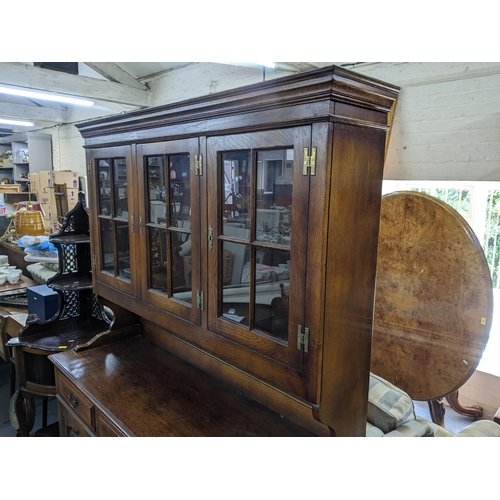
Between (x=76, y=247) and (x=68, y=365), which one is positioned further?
(x=76, y=247)

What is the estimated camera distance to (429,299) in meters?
2.16

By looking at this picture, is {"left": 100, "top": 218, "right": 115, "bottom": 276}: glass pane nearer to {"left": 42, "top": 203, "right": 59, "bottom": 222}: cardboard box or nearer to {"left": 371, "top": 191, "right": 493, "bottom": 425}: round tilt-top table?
{"left": 371, "top": 191, "right": 493, "bottom": 425}: round tilt-top table

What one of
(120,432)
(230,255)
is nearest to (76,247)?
(120,432)

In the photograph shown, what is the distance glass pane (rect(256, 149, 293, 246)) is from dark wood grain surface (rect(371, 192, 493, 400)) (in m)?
1.37

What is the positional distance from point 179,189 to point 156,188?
0.47 feet

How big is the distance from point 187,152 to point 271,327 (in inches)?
24.0

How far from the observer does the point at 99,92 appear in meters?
3.79

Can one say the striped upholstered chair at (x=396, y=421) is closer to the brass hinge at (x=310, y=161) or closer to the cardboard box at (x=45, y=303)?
the brass hinge at (x=310, y=161)

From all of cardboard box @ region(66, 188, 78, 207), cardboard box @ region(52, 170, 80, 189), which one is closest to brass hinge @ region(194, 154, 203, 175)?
cardboard box @ region(66, 188, 78, 207)

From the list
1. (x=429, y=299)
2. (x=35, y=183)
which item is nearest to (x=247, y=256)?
(x=429, y=299)

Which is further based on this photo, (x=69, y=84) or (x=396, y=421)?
(x=69, y=84)

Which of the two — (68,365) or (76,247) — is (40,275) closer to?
(76,247)

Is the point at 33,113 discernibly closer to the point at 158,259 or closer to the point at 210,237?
the point at 158,259

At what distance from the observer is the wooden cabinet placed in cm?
91
